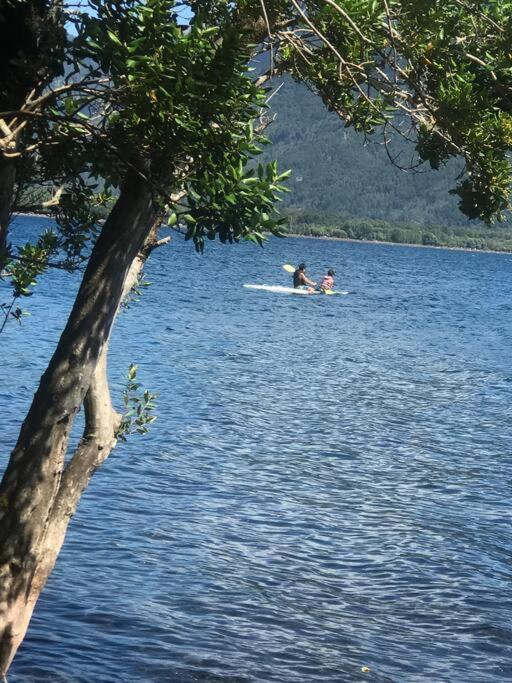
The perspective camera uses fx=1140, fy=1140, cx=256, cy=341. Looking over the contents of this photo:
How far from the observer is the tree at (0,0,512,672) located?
21.2 ft

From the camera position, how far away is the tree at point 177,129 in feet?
21.2

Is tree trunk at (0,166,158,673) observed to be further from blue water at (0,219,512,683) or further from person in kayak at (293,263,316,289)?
person in kayak at (293,263,316,289)

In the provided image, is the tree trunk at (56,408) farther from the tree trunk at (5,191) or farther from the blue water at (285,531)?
the blue water at (285,531)

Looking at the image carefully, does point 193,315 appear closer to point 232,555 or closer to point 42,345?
point 42,345

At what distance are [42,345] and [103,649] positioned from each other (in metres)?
24.9

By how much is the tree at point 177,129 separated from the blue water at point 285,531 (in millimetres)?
4022

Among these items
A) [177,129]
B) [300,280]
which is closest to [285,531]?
[177,129]

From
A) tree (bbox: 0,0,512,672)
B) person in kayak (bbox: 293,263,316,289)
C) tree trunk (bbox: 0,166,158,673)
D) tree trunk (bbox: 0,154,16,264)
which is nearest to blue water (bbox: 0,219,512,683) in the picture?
tree trunk (bbox: 0,166,158,673)

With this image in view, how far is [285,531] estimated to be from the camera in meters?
16.9

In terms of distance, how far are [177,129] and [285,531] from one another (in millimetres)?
11167

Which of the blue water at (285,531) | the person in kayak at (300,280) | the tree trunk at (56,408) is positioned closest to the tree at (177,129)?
the tree trunk at (56,408)

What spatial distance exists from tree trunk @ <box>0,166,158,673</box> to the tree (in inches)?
0.4

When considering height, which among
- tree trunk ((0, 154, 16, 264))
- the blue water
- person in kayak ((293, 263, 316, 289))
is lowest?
the blue water

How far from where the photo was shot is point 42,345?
3644 centimetres
